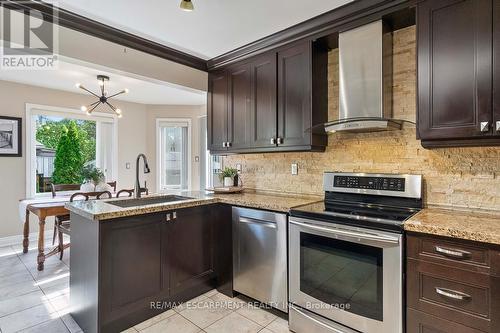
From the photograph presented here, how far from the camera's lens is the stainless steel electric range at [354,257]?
166 centimetres

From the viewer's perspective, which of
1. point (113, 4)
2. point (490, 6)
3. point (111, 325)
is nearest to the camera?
point (490, 6)

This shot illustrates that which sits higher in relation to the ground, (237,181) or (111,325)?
(237,181)

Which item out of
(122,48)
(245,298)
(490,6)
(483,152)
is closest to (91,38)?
(122,48)

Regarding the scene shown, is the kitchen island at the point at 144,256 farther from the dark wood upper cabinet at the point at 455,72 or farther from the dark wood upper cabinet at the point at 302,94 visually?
the dark wood upper cabinet at the point at 455,72

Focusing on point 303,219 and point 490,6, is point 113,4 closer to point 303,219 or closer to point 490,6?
point 303,219

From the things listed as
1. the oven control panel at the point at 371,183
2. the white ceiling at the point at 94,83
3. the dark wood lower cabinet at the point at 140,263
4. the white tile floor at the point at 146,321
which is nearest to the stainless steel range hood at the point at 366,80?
the oven control panel at the point at 371,183

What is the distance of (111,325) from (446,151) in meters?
2.82

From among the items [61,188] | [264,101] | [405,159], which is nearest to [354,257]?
[405,159]

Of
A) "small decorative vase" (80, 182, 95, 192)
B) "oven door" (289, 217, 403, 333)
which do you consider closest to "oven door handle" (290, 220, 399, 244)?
"oven door" (289, 217, 403, 333)

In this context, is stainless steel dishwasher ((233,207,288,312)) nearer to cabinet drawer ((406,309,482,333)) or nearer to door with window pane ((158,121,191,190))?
cabinet drawer ((406,309,482,333))

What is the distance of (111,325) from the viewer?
2.02 m

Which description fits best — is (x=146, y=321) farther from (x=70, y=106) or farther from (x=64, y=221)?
(x=70, y=106)

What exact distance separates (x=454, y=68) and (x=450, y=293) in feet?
4.54

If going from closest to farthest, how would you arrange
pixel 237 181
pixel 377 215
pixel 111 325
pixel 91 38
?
pixel 377 215, pixel 111 325, pixel 91 38, pixel 237 181
